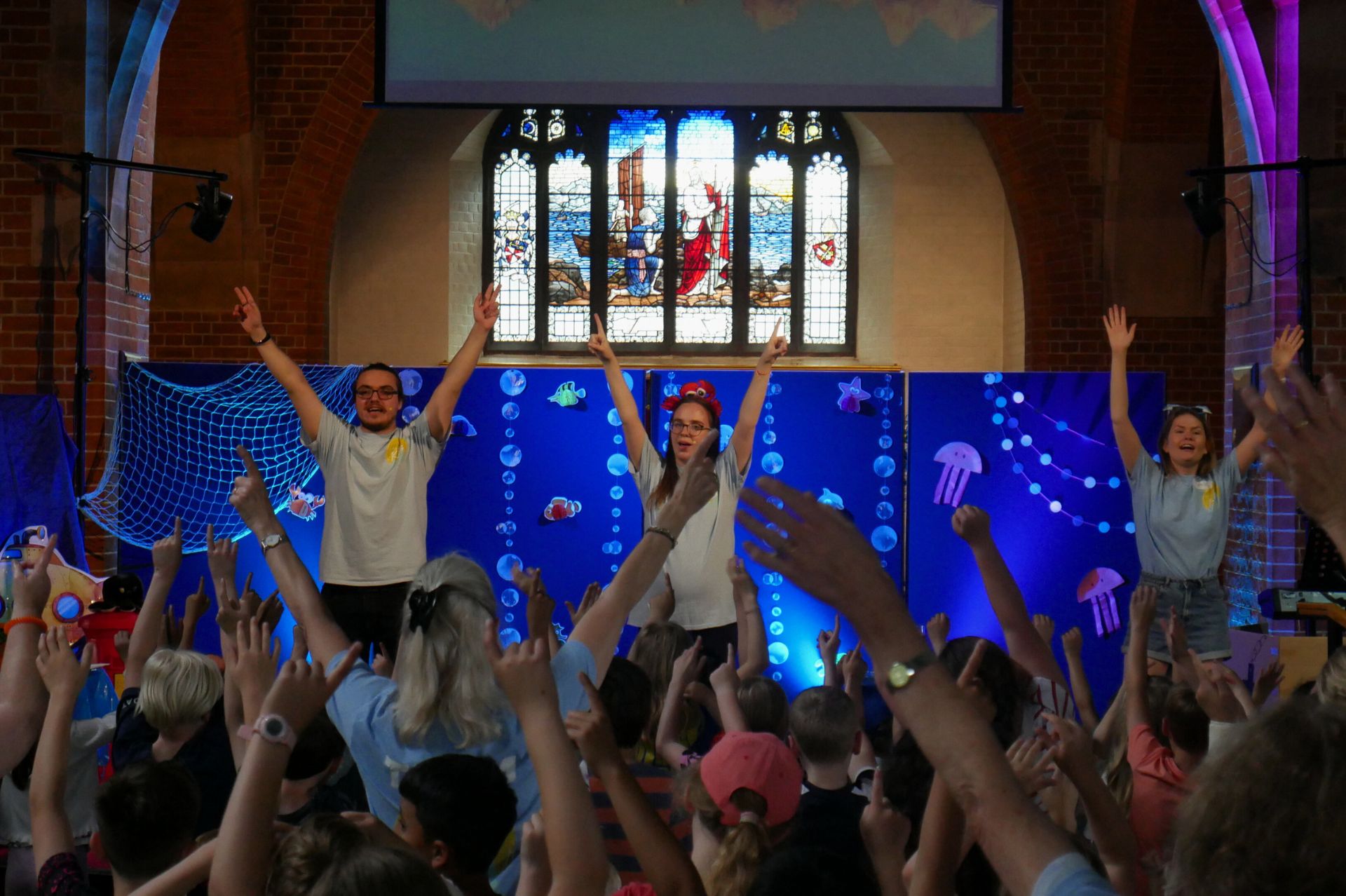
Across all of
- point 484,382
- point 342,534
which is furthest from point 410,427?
point 484,382

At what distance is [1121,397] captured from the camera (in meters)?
5.56

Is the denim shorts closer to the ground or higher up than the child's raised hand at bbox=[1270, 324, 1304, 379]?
closer to the ground

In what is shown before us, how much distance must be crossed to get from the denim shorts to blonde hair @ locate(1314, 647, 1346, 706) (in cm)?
300

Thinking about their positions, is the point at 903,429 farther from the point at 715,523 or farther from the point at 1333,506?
the point at 1333,506

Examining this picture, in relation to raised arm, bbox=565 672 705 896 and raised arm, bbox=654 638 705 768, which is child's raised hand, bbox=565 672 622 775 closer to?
raised arm, bbox=565 672 705 896

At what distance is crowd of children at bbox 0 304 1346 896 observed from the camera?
4.10 feet

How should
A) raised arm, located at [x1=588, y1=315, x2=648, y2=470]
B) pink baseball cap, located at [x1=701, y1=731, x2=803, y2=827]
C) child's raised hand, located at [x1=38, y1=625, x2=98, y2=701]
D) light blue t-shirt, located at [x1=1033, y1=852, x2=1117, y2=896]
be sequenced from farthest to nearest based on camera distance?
1. raised arm, located at [x1=588, y1=315, x2=648, y2=470]
2. child's raised hand, located at [x1=38, y1=625, x2=98, y2=701]
3. pink baseball cap, located at [x1=701, y1=731, x2=803, y2=827]
4. light blue t-shirt, located at [x1=1033, y1=852, x2=1117, y2=896]

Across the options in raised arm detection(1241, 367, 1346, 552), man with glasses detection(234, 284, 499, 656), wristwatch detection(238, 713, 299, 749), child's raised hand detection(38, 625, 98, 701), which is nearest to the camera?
raised arm detection(1241, 367, 1346, 552)

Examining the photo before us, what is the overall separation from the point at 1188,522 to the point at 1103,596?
188 centimetres

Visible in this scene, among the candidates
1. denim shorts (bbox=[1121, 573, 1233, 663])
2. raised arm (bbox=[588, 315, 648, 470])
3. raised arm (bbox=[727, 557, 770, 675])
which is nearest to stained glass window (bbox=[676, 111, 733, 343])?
raised arm (bbox=[588, 315, 648, 470])

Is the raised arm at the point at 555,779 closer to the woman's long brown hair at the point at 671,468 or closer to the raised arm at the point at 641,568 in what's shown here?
the raised arm at the point at 641,568

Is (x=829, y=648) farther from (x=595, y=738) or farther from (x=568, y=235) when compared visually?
(x=568, y=235)

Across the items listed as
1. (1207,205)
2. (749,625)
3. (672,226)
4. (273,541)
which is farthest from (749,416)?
(672,226)

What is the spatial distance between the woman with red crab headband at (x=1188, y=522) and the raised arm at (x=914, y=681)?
4117 millimetres
